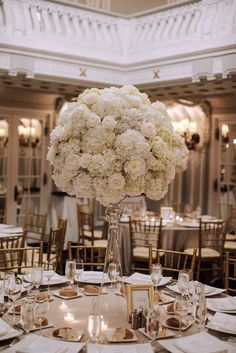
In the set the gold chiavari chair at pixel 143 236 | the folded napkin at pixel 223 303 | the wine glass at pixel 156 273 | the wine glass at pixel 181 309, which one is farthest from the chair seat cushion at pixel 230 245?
the wine glass at pixel 181 309

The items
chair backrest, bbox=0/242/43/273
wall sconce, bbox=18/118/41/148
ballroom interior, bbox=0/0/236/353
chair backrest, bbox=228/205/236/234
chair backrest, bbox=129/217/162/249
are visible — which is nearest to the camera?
ballroom interior, bbox=0/0/236/353

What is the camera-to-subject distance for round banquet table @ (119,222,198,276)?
589 cm

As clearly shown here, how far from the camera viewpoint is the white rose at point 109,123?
2.31 metres

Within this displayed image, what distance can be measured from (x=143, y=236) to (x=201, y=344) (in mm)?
4018

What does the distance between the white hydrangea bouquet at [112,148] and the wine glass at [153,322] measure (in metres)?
0.58

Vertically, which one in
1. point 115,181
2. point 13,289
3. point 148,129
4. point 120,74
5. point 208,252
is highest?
point 120,74

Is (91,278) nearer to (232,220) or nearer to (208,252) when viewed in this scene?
(208,252)

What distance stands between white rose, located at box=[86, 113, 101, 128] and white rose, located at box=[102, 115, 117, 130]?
0.11ft

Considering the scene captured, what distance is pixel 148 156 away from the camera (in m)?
2.37

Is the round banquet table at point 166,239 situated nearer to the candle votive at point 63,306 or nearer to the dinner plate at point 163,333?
the candle votive at point 63,306

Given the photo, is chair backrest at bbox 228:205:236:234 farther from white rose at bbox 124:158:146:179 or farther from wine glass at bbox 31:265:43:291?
white rose at bbox 124:158:146:179

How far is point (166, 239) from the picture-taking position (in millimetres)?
5938

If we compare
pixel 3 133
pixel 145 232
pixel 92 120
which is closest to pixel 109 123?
pixel 92 120

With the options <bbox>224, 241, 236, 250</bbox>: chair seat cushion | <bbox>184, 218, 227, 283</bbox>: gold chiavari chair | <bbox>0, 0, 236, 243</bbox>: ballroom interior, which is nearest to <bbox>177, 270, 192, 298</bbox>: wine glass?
<bbox>184, 218, 227, 283</bbox>: gold chiavari chair
